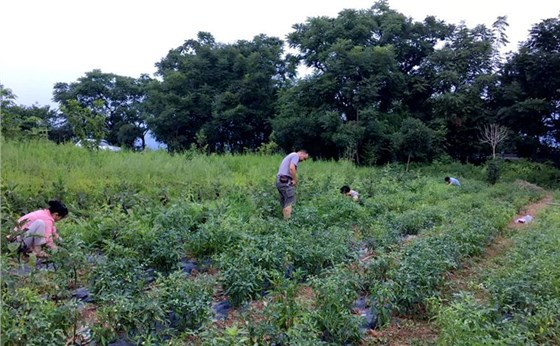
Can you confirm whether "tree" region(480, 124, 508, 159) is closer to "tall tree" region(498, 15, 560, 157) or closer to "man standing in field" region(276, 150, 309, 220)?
"tall tree" region(498, 15, 560, 157)

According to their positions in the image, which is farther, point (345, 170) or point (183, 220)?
point (345, 170)

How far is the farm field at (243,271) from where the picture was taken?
Answer: 137 inches

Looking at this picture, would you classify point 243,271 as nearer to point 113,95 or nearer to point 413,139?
point 413,139

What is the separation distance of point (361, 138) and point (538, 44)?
36.0ft

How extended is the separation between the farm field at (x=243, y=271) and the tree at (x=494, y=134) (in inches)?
573

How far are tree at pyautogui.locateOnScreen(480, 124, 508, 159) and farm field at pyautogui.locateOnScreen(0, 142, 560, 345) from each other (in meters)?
14.6

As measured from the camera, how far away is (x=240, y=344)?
3016 mm

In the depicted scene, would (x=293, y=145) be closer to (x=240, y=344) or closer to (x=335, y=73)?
(x=335, y=73)

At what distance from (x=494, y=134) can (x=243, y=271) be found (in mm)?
21917

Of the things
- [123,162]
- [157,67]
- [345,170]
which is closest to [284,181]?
[123,162]

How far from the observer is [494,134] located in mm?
22578

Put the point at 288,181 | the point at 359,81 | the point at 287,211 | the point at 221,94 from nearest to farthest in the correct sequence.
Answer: the point at 287,211 → the point at 288,181 → the point at 359,81 → the point at 221,94

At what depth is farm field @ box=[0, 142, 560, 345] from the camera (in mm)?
3482

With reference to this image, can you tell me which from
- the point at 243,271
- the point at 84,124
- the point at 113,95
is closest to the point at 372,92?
the point at 84,124
